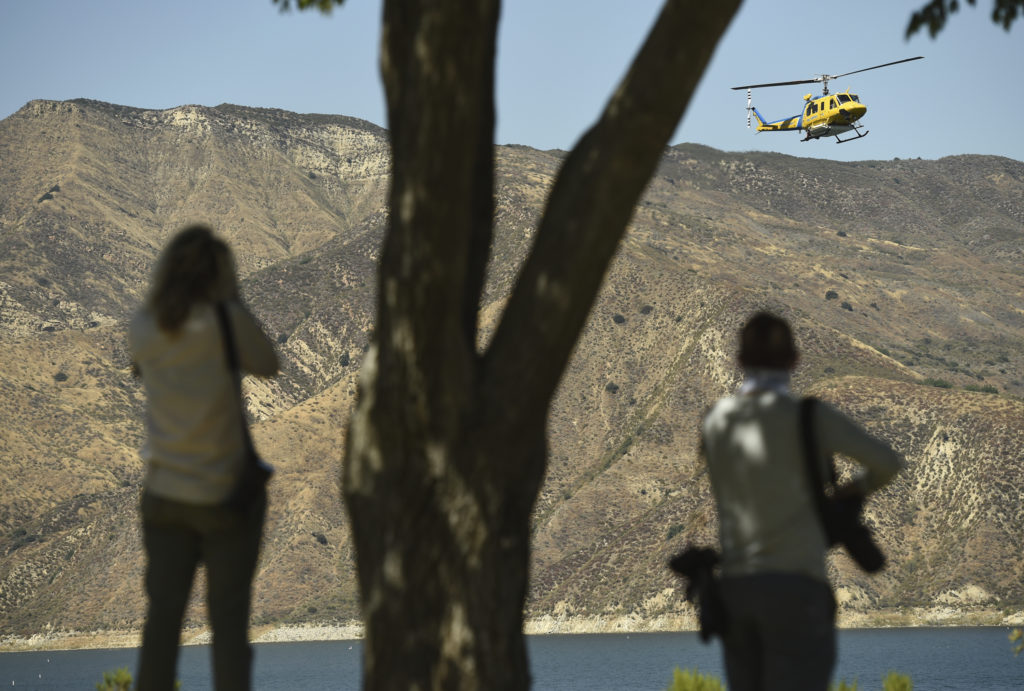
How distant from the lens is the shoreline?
69.9 metres

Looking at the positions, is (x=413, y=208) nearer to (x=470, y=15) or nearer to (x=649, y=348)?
(x=470, y=15)

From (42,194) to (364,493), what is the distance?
169975 millimetres

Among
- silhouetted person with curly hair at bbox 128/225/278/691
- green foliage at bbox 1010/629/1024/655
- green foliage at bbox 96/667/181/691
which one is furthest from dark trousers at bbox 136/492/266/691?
green foliage at bbox 1010/629/1024/655

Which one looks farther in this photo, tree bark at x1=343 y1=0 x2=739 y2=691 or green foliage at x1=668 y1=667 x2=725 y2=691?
green foliage at x1=668 y1=667 x2=725 y2=691

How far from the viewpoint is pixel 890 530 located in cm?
7431

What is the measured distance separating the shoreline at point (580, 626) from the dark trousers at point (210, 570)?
69896 millimetres

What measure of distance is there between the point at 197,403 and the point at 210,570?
1.77 feet

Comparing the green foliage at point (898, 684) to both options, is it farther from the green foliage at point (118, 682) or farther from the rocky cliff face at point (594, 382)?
the rocky cliff face at point (594, 382)

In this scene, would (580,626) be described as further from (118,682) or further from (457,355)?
(457,355)

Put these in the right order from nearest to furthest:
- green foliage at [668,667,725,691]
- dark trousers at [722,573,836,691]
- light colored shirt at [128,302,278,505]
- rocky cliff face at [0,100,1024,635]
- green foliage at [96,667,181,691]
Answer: dark trousers at [722,573,836,691]
light colored shirt at [128,302,278,505]
green foliage at [96,667,181,691]
green foliage at [668,667,725,691]
rocky cliff face at [0,100,1024,635]

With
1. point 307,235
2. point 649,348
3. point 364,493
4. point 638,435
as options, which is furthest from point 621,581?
point 307,235

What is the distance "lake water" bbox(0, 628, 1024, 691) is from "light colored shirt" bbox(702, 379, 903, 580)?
5678 cm

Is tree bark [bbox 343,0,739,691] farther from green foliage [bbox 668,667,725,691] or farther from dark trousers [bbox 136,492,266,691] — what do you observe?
green foliage [bbox 668,667,725,691]

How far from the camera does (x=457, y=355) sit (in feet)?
13.6
